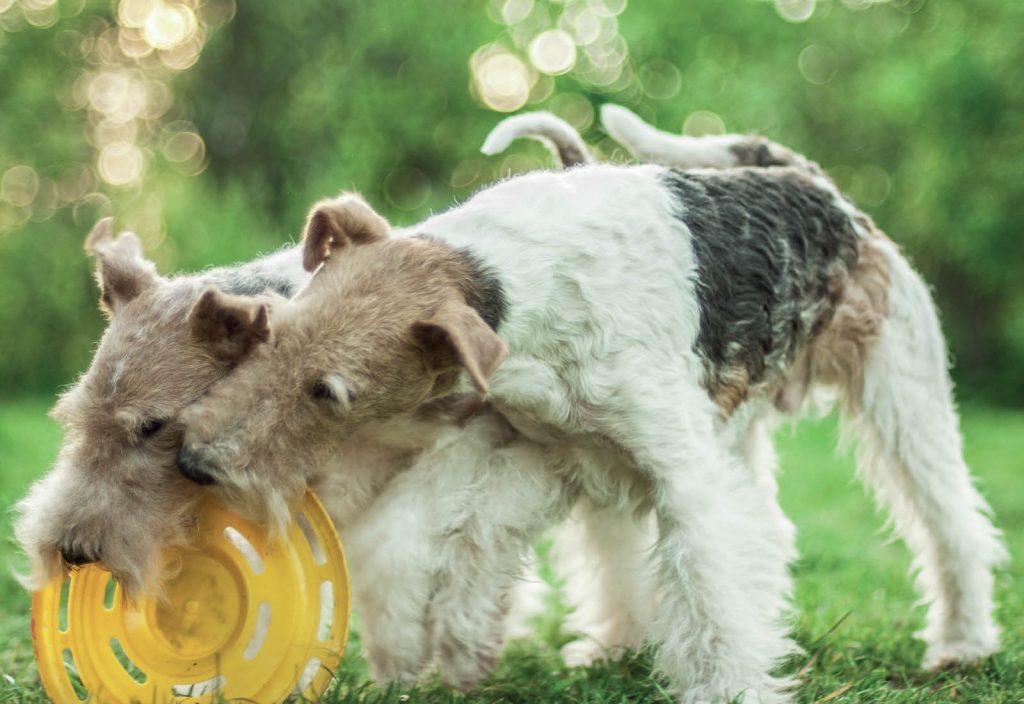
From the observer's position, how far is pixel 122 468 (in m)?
3.27

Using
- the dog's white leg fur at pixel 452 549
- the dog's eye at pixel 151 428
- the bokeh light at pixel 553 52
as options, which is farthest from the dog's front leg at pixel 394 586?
the bokeh light at pixel 553 52

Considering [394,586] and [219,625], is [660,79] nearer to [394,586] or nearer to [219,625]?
[394,586]

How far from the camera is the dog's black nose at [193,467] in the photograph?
3115 millimetres

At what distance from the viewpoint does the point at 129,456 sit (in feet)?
10.8

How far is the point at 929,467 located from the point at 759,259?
1.25 meters

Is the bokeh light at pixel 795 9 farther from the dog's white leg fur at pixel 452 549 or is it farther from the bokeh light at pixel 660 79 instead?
the dog's white leg fur at pixel 452 549

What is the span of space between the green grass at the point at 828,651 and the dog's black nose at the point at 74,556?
0.78 metres

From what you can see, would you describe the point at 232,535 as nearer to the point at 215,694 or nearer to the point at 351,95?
the point at 215,694

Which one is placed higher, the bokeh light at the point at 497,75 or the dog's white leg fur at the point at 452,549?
the bokeh light at the point at 497,75

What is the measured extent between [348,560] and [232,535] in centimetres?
46

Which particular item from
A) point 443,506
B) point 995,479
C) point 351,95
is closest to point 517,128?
point 443,506

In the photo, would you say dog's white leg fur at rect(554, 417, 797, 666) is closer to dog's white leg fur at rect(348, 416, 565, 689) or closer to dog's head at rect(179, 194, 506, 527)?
dog's white leg fur at rect(348, 416, 565, 689)

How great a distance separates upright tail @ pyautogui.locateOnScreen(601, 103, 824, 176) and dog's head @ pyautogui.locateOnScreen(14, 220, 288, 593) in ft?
8.35

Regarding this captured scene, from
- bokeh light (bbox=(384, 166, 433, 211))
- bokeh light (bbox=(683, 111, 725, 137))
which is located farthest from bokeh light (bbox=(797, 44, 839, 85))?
bokeh light (bbox=(384, 166, 433, 211))
